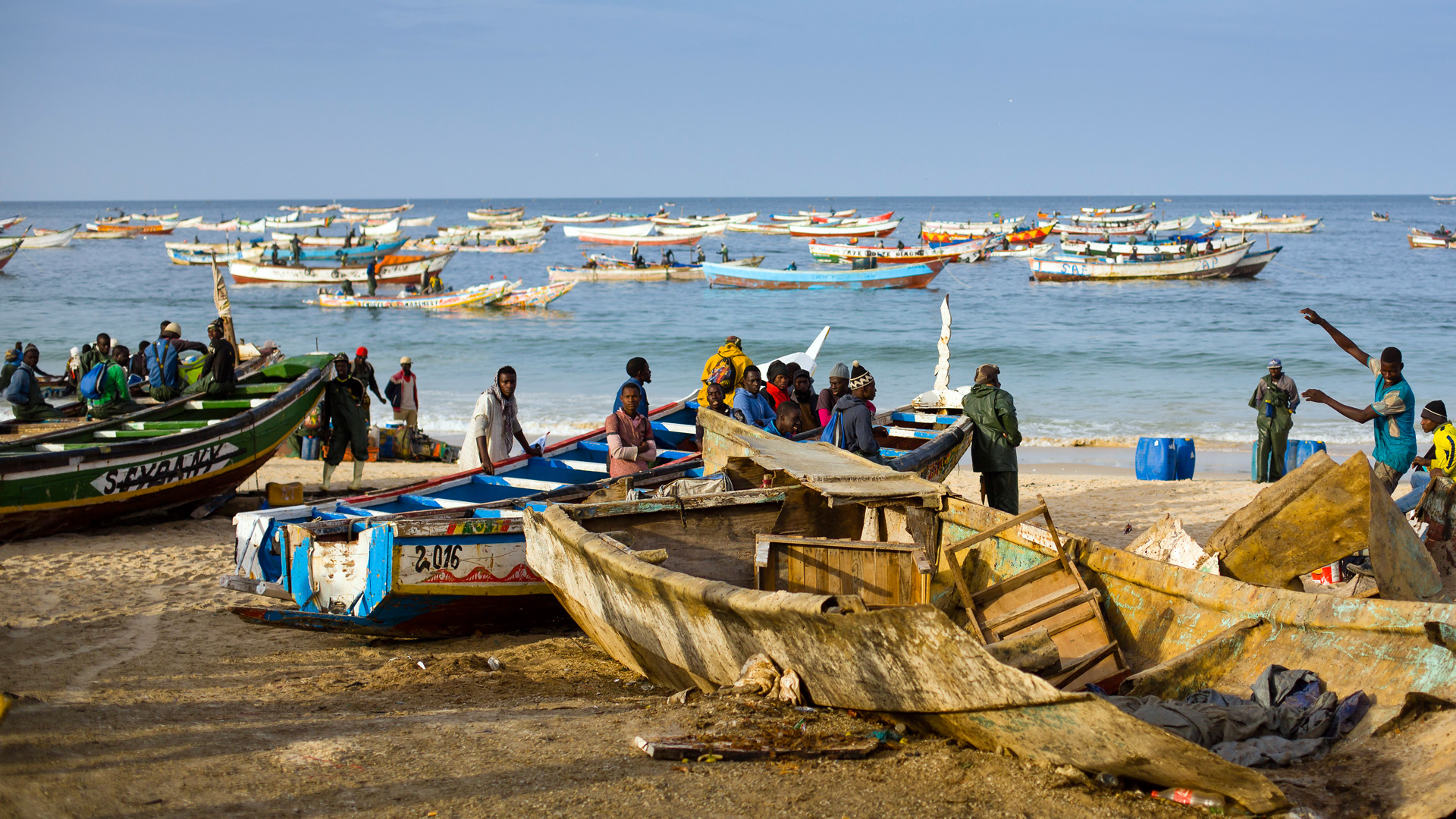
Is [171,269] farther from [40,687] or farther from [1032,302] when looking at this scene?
[40,687]

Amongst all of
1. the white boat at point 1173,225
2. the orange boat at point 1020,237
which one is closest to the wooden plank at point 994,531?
the orange boat at point 1020,237

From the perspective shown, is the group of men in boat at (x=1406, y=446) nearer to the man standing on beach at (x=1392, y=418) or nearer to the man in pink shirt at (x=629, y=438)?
the man standing on beach at (x=1392, y=418)

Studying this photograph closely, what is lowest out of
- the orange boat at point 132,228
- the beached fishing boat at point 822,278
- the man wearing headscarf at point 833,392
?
the man wearing headscarf at point 833,392

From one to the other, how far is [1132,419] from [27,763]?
1745 cm

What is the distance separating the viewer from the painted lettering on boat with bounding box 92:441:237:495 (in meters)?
9.13

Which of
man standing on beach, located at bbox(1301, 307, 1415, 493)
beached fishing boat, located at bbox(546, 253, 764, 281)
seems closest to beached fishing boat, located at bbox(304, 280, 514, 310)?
beached fishing boat, located at bbox(546, 253, 764, 281)

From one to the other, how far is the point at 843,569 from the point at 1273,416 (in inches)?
290

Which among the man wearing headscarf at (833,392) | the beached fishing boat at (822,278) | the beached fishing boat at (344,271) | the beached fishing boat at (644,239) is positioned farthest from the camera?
the beached fishing boat at (644,239)

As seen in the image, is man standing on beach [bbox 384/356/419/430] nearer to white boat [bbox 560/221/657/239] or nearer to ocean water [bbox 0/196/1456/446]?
ocean water [bbox 0/196/1456/446]

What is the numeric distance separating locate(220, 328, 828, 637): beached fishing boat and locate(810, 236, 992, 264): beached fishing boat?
120 feet

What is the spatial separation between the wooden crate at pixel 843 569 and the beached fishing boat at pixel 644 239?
55.7 metres

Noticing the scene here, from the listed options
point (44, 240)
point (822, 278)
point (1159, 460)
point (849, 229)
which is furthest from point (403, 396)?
point (44, 240)

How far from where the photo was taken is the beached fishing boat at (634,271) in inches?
1667

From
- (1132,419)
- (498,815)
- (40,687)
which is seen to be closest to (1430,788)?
(498,815)
